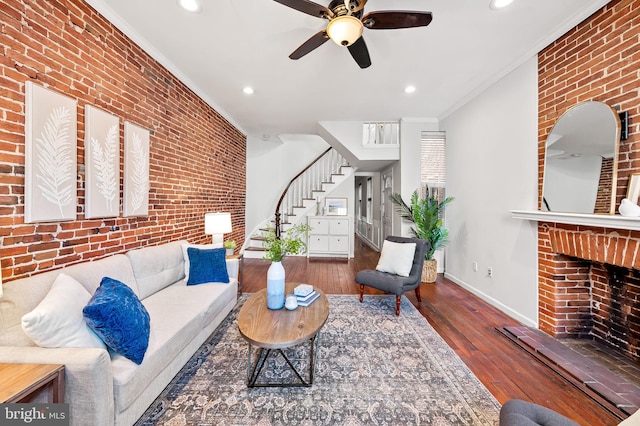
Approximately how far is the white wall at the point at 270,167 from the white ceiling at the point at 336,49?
8.45 feet

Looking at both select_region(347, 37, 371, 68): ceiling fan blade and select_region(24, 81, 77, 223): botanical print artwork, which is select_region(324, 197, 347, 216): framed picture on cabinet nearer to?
select_region(347, 37, 371, 68): ceiling fan blade

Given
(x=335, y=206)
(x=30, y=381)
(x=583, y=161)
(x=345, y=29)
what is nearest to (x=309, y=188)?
(x=335, y=206)

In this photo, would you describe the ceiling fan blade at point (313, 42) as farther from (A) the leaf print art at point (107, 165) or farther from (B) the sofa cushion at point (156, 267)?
(B) the sofa cushion at point (156, 267)

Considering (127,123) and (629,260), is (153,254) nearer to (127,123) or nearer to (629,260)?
(127,123)

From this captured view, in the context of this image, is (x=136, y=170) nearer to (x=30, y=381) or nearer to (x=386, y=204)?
(x=30, y=381)

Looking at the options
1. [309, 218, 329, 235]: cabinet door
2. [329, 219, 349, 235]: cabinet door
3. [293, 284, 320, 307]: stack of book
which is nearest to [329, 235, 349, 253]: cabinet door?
[329, 219, 349, 235]: cabinet door

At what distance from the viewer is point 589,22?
213cm

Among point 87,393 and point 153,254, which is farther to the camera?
point 153,254

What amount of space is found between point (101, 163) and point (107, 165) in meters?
0.06

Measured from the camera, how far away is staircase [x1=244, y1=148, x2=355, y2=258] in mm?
6281

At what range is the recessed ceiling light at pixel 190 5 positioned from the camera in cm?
199

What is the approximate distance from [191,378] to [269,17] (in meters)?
3.06

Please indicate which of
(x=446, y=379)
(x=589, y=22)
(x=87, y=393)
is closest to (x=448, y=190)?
(x=589, y=22)

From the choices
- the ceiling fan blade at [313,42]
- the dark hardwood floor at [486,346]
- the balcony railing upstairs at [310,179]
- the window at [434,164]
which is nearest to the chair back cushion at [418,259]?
the dark hardwood floor at [486,346]
